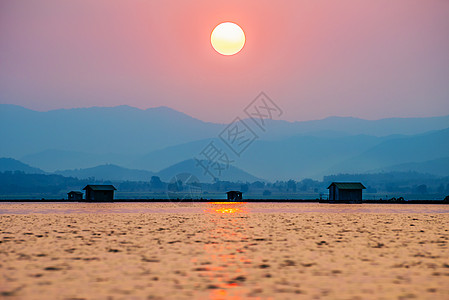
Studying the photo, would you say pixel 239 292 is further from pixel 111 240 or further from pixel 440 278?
pixel 111 240

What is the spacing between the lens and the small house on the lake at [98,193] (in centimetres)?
18588

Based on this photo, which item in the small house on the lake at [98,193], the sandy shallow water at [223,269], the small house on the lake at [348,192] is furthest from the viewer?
the small house on the lake at [98,193]

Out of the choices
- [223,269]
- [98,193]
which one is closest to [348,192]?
[98,193]

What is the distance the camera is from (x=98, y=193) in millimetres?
186875

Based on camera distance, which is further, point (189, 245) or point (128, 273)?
point (189, 245)

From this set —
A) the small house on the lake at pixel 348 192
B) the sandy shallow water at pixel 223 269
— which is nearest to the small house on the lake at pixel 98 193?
the small house on the lake at pixel 348 192

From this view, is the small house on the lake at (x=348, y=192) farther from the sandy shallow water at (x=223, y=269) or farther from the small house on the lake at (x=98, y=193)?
the sandy shallow water at (x=223, y=269)

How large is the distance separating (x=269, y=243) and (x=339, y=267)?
1298 centimetres

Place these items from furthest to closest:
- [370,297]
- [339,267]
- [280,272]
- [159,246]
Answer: [159,246] → [339,267] → [280,272] → [370,297]

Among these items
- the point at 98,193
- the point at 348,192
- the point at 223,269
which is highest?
the point at 348,192

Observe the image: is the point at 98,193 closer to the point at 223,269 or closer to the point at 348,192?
the point at 348,192

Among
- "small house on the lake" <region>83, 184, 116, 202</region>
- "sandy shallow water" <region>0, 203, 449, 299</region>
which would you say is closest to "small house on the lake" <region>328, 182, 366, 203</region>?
"small house on the lake" <region>83, 184, 116, 202</region>

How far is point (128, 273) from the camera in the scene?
26.0 metres

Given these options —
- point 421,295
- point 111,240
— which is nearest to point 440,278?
point 421,295
